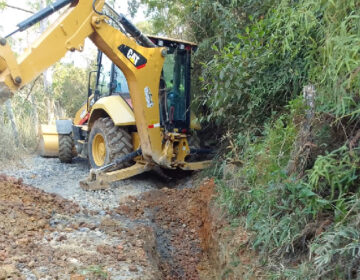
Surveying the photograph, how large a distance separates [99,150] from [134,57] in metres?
2.21

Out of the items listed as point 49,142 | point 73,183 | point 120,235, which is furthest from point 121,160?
point 49,142

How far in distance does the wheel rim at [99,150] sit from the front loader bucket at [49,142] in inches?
106

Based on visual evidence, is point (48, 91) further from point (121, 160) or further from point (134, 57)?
point (134, 57)

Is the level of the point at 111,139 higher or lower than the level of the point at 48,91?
lower

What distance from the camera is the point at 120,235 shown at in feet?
14.2

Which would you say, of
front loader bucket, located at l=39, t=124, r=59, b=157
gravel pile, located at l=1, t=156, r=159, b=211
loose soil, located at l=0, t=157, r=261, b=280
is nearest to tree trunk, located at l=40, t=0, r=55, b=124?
front loader bucket, located at l=39, t=124, r=59, b=157

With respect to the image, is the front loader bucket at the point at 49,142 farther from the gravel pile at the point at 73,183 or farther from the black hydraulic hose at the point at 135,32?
the black hydraulic hose at the point at 135,32

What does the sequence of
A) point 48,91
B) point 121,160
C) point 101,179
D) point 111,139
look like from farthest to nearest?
point 48,91, point 111,139, point 121,160, point 101,179

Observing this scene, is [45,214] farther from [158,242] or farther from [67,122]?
[67,122]

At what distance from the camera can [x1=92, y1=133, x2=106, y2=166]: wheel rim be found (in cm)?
723

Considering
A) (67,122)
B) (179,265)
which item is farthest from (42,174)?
(179,265)

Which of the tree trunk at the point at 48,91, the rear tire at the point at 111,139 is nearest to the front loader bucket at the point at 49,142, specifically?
the rear tire at the point at 111,139

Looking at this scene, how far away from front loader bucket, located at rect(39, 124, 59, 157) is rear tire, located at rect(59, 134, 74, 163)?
56cm

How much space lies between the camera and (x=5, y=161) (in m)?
8.52
